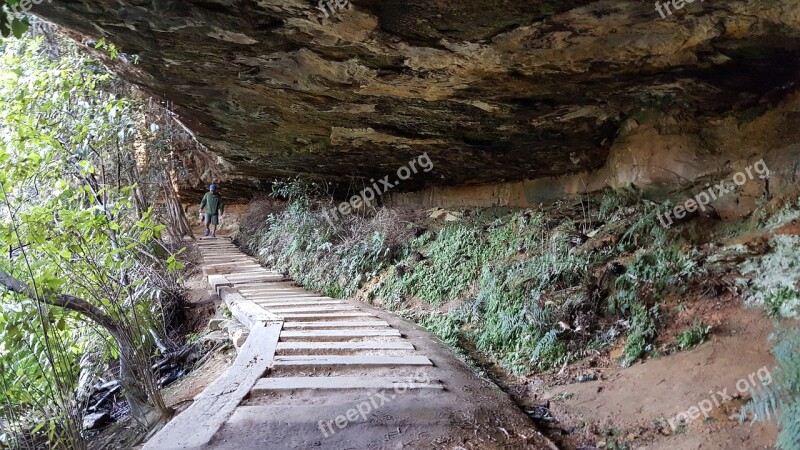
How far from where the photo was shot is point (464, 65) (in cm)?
402

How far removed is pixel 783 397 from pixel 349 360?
9.66ft

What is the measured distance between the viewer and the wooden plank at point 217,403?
2.68 metres

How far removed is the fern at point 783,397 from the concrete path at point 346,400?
126 cm

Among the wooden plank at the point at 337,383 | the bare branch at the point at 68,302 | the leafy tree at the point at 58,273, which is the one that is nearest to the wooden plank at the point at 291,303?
the leafy tree at the point at 58,273

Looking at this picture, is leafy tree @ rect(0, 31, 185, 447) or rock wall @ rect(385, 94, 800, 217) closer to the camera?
leafy tree @ rect(0, 31, 185, 447)

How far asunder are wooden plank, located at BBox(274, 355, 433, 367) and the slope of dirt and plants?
2.59 ft

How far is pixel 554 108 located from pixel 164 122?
9.29 metres

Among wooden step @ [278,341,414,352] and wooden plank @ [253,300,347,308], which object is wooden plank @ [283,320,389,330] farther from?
wooden plank @ [253,300,347,308]

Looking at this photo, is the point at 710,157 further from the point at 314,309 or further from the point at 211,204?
the point at 211,204

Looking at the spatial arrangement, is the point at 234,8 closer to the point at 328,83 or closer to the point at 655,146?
the point at 328,83

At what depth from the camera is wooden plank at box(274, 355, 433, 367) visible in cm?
398

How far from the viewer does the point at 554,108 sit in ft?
16.6

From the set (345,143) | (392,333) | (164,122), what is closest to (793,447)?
(392,333)

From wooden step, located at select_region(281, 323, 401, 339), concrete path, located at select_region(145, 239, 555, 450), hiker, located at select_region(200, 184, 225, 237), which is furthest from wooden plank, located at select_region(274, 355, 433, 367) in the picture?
hiker, located at select_region(200, 184, 225, 237)
